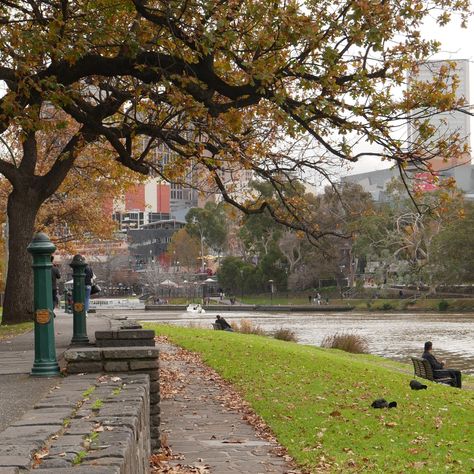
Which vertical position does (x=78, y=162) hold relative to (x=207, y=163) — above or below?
above

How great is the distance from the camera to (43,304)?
7.70 m

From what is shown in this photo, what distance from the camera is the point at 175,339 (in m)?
22.9

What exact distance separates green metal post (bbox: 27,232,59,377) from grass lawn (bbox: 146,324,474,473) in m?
2.76

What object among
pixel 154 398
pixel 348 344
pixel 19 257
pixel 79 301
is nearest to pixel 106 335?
pixel 154 398

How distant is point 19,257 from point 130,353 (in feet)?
46.9

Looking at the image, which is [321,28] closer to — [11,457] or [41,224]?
[11,457]

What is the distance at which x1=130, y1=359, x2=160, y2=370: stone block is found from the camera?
7.71 meters

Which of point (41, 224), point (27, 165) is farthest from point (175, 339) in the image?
point (41, 224)

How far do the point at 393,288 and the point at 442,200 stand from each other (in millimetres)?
73323

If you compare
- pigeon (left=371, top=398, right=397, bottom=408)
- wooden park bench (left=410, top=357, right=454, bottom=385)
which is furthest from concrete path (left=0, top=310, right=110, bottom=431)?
wooden park bench (left=410, top=357, right=454, bottom=385)

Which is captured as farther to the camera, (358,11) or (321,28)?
(321,28)

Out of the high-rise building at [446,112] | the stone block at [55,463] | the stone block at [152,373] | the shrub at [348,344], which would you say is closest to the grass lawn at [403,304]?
the shrub at [348,344]

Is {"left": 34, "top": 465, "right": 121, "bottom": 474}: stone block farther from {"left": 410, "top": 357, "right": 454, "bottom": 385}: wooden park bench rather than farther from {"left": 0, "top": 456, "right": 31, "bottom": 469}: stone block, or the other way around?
{"left": 410, "top": 357, "right": 454, "bottom": 385}: wooden park bench

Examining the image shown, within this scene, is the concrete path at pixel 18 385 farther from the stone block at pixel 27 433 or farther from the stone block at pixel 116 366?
the stone block at pixel 116 366
